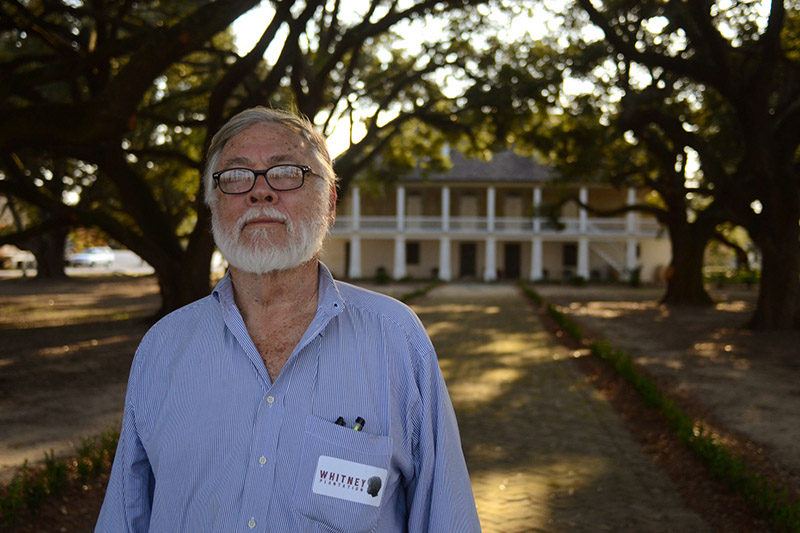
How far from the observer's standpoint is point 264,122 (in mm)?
2426

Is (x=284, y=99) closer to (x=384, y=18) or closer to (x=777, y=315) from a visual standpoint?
(x=384, y=18)

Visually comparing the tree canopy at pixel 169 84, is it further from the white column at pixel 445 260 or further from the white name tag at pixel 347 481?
the white column at pixel 445 260

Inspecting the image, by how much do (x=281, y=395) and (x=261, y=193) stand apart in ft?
2.13

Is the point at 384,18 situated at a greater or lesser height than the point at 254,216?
greater

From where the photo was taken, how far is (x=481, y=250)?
44125 mm

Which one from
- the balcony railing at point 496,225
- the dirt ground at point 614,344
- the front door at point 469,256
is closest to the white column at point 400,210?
the balcony railing at point 496,225

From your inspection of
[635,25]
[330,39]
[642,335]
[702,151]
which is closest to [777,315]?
[642,335]

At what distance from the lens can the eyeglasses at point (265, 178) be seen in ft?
7.76

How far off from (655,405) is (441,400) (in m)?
6.21

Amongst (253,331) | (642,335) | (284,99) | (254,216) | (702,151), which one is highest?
(284,99)

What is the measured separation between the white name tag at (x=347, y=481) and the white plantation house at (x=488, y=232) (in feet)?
128

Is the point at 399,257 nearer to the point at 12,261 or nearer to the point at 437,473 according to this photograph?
the point at 12,261

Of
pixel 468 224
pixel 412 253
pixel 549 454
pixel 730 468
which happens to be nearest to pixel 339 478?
pixel 730 468

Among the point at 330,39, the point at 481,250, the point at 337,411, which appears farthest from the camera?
the point at 481,250
